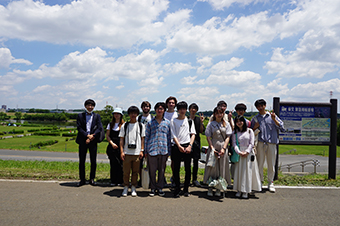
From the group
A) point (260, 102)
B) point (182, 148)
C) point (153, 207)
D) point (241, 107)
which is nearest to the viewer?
point (153, 207)

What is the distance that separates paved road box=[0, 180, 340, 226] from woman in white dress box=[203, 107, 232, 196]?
530 mm

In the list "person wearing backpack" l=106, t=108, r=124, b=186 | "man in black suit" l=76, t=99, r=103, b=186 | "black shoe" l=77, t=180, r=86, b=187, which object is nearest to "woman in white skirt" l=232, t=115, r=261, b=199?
"person wearing backpack" l=106, t=108, r=124, b=186

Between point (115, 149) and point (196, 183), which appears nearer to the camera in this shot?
point (115, 149)

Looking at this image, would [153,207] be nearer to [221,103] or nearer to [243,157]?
[243,157]

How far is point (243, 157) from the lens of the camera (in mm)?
5441

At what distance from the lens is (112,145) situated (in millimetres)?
5930

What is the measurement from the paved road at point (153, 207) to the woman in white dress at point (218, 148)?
0.53 meters

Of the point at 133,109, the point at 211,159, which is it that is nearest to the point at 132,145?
the point at 133,109

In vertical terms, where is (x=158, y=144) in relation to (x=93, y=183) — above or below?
above

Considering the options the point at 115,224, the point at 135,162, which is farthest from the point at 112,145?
the point at 115,224

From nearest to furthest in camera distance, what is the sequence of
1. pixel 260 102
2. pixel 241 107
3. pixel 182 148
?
pixel 182 148 → pixel 241 107 → pixel 260 102

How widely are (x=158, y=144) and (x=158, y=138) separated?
5.4 inches

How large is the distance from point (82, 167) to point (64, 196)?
45.6 inches

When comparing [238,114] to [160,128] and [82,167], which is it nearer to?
[160,128]
